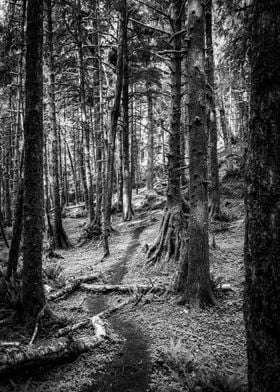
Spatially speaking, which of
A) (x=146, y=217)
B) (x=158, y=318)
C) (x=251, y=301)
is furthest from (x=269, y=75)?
(x=146, y=217)

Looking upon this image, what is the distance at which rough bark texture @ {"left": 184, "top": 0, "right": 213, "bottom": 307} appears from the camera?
5863 millimetres

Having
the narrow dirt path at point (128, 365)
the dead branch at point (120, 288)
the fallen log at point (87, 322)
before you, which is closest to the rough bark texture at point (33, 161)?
the fallen log at point (87, 322)

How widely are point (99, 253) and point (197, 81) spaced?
831 centimetres

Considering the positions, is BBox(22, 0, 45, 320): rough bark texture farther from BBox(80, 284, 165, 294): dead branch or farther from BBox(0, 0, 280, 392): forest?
BBox(80, 284, 165, 294): dead branch

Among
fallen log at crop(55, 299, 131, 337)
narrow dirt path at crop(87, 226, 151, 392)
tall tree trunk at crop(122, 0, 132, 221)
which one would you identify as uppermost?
tall tree trunk at crop(122, 0, 132, 221)

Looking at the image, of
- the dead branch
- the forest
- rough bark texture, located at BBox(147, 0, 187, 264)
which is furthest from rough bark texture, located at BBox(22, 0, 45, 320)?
rough bark texture, located at BBox(147, 0, 187, 264)

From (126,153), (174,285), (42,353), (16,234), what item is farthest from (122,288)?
(126,153)

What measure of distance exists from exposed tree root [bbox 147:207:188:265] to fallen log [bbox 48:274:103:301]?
1.85 m

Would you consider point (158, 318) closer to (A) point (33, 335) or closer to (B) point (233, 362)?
(B) point (233, 362)

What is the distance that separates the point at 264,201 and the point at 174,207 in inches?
274

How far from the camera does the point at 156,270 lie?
8414mm

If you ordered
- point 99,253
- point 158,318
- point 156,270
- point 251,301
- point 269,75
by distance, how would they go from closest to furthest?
point 269,75 → point 251,301 → point 158,318 → point 156,270 → point 99,253

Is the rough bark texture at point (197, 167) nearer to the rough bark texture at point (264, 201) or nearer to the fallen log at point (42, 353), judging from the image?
the fallen log at point (42, 353)

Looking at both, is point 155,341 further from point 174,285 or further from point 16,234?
point 16,234
